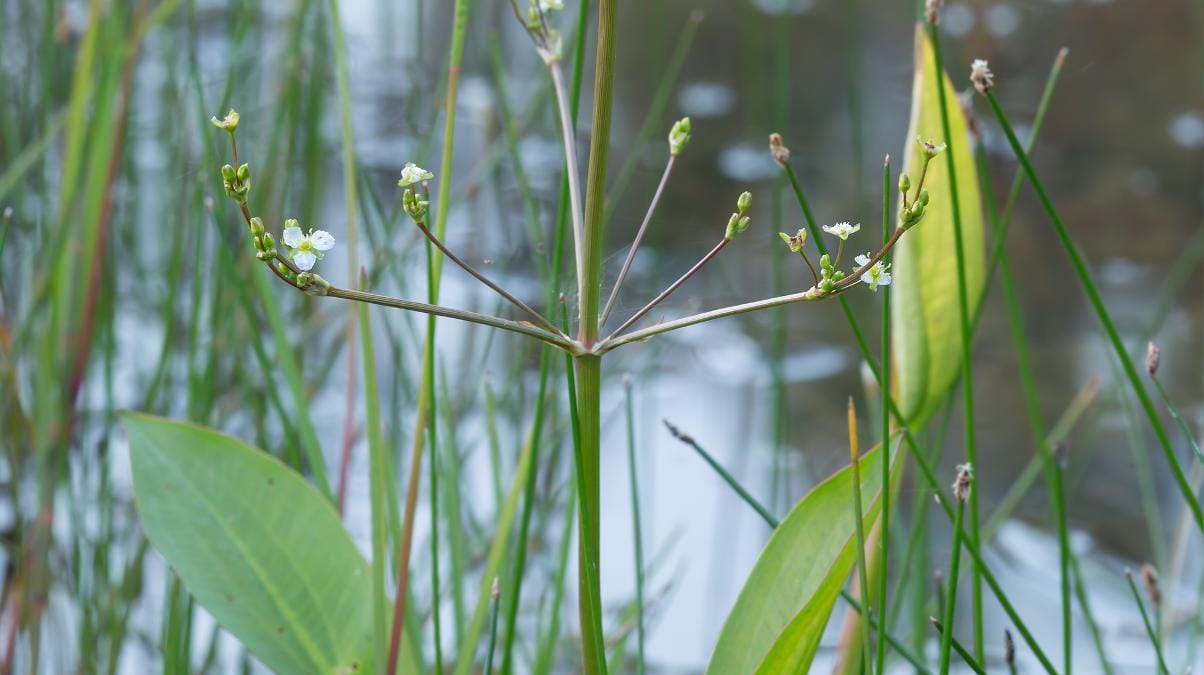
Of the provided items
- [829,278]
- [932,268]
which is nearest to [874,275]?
[829,278]

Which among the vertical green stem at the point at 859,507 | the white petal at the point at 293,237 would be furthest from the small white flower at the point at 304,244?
the vertical green stem at the point at 859,507

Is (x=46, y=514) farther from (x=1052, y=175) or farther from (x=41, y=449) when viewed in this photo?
(x=1052, y=175)

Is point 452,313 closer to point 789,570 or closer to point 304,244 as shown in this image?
point 304,244

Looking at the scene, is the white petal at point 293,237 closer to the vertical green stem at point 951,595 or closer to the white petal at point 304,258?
the white petal at point 304,258

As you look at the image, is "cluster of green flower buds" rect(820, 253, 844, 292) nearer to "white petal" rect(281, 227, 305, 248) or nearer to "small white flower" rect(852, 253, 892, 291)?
"small white flower" rect(852, 253, 892, 291)

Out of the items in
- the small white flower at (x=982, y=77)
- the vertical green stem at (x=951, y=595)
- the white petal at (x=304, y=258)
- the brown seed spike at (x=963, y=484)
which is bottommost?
the vertical green stem at (x=951, y=595)

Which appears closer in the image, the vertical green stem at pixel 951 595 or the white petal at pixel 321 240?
the white petal at pixel 321 240
